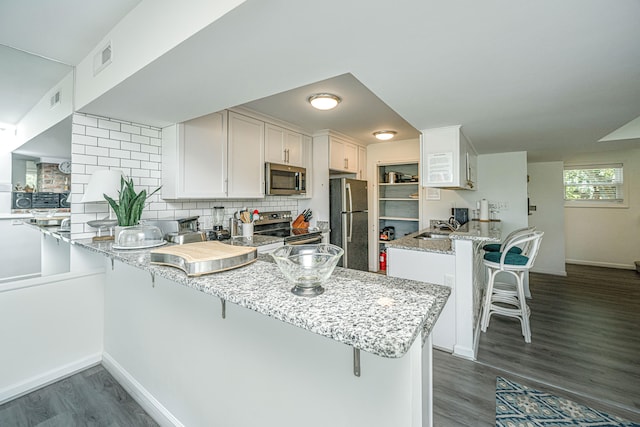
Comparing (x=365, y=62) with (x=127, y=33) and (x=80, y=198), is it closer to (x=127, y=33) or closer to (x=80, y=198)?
(x=127, y=33)

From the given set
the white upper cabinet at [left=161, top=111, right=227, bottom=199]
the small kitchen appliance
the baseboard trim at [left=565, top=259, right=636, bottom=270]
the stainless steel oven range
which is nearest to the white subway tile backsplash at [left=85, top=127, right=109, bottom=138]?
the white upper cabinet at [left=161, top=111, right=227, bottom=199]

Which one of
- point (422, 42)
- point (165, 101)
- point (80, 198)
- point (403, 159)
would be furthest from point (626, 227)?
point (80, 198)

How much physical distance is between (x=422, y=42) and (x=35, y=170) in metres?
2.62

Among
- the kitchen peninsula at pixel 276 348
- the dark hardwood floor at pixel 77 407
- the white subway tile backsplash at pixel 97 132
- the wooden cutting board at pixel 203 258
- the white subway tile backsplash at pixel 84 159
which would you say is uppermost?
the white subway tile backsplash at pixel 97 132

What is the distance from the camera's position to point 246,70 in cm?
140

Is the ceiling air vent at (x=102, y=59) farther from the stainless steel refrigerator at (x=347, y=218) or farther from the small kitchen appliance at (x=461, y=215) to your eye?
the small kitchen appliance at (x=461, y=215)

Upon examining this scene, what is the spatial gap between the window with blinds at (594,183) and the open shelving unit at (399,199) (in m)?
3.30

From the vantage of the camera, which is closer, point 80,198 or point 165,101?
point 165,101

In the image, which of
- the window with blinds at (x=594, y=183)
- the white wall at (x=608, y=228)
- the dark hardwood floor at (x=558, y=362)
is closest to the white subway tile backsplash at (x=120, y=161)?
the dark hardwood floor at (x=558, y=362)

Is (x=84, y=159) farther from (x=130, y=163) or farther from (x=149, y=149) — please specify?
(x=149, y=149)

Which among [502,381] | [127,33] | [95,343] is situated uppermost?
[127,33]

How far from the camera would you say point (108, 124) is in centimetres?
217

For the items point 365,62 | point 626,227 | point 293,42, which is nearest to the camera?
point 293,42

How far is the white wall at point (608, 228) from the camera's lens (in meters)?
4.85
